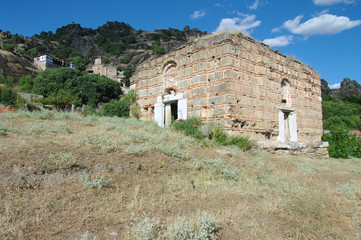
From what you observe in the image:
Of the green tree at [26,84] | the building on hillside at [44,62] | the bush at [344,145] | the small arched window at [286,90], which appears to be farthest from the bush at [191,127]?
the building on hillside at [44,62]

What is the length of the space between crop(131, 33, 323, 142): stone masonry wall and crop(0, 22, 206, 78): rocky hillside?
68.5 meters

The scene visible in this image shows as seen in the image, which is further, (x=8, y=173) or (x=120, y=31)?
(x=120, y=31)

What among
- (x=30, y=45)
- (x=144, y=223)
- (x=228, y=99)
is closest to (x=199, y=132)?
(x=228, y=99)

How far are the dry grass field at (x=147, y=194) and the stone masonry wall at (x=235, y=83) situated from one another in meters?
3.86

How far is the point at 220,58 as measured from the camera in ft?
39.0

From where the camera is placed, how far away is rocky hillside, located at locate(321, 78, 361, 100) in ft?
214

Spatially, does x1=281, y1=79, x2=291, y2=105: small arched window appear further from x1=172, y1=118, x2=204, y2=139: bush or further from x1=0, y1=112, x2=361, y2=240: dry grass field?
x1=0, y1=112, x2=361, y2=240: dry grass field

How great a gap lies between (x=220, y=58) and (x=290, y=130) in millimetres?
6570

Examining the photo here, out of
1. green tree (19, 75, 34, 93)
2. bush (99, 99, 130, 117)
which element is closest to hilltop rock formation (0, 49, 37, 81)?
green tree (19, 75, 34, 93)

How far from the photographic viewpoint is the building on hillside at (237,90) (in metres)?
11.7

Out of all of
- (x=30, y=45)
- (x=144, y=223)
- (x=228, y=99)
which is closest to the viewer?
(x=144, y=223)

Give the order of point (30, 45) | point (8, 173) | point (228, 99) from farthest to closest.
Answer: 1. point (30, 45)
2. point (228, 99)
3. point (8, 173)

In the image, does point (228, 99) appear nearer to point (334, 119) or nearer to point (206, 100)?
point (206, 100)

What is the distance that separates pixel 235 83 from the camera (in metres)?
11.6
